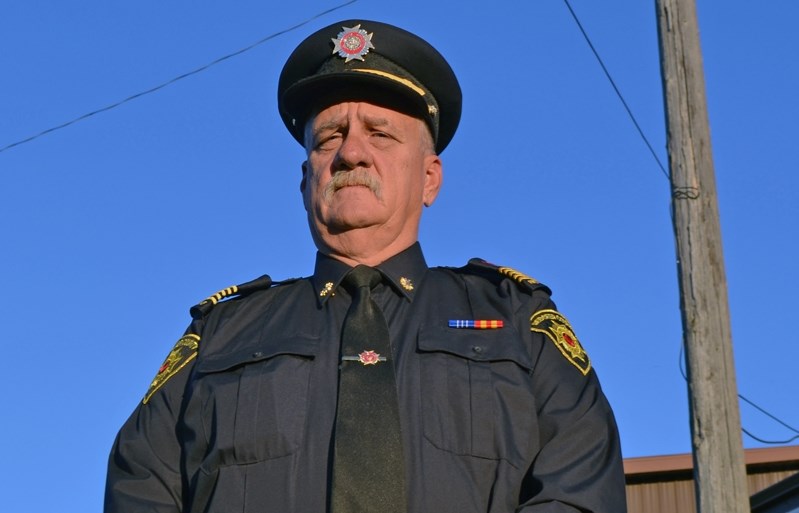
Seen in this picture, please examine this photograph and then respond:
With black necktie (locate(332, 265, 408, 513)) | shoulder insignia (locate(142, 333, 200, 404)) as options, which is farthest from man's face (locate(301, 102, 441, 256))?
shoulder insignia (locate(142, 333, 200, 404))

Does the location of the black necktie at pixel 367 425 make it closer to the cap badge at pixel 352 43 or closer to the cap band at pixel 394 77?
the cap band at pixel 394 77

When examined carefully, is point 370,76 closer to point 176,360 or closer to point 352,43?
point 352,43

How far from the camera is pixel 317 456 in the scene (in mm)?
4383

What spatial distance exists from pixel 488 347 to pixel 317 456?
0.58m

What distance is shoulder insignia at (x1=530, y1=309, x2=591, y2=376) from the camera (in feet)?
15.3

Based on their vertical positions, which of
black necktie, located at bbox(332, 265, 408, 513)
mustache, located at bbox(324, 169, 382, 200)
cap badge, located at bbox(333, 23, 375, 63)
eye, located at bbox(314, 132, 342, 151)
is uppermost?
cap badge, located at bbox(333, 23, 375, 63)

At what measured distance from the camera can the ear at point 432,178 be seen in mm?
5176

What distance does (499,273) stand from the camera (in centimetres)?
498

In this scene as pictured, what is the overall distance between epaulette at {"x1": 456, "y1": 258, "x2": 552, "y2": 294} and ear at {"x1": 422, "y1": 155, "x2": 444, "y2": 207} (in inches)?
9.5

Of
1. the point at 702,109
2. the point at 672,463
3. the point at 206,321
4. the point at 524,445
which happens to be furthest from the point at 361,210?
the point at 672,463

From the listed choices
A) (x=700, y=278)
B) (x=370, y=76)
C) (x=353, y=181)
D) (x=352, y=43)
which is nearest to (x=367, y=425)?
(x=353, y=181)

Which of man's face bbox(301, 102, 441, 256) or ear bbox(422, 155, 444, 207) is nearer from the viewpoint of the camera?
man's face bbox(301, 102, 441, 256)

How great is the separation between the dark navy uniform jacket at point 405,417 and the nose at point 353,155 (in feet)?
1.00

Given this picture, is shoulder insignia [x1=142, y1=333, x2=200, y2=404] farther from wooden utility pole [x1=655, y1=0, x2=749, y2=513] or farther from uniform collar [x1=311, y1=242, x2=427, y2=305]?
wooden utility pole [x1=655, y1=0, x2=749, y2=513]
